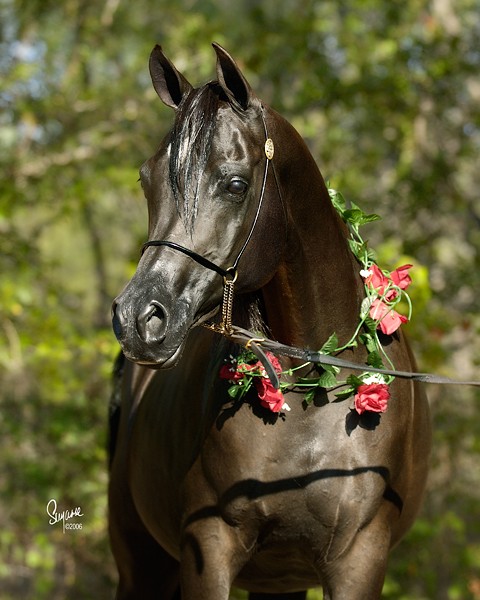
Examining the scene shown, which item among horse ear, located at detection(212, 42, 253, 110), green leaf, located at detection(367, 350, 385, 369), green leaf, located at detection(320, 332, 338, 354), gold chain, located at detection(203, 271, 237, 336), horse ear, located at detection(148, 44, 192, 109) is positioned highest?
horse ear, located at detection(148, 44, 192, 109)

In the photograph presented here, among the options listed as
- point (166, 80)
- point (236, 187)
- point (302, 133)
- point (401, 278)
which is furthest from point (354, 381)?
point (302, 133)

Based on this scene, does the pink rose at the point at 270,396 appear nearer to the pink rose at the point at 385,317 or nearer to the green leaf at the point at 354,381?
the green leaf at the point at 354,381

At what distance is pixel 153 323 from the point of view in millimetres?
2273

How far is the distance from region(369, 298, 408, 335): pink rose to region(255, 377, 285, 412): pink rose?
44 centimetres

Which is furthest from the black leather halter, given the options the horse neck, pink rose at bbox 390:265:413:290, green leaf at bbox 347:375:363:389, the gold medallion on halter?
pink rose at bbox 390:265:413:290

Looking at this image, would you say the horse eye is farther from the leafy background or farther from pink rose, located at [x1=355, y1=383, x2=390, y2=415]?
the leafy background

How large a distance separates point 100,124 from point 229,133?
5693 mm

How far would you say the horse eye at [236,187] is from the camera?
2406mm

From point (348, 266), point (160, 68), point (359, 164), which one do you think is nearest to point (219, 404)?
point (348, 266)

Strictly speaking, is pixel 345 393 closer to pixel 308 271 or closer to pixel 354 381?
pixel 354 381

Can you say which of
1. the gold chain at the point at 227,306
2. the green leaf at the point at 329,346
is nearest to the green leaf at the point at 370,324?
the green leaf at the point at 329,346

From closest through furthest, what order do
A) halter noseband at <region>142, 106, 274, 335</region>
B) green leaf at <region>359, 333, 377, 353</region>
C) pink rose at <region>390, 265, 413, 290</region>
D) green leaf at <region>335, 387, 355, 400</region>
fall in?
halter noseband at <region>142, 106, 274, 335</region> → green leaf at <region>335, 387, 355, 400</region> → green leaf at <region>359, 333, 377, 353</region> → pink rose at <region>390, 265, 413, 290</region>

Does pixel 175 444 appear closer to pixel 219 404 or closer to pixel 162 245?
pixel 219 404

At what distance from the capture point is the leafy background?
687 cm
